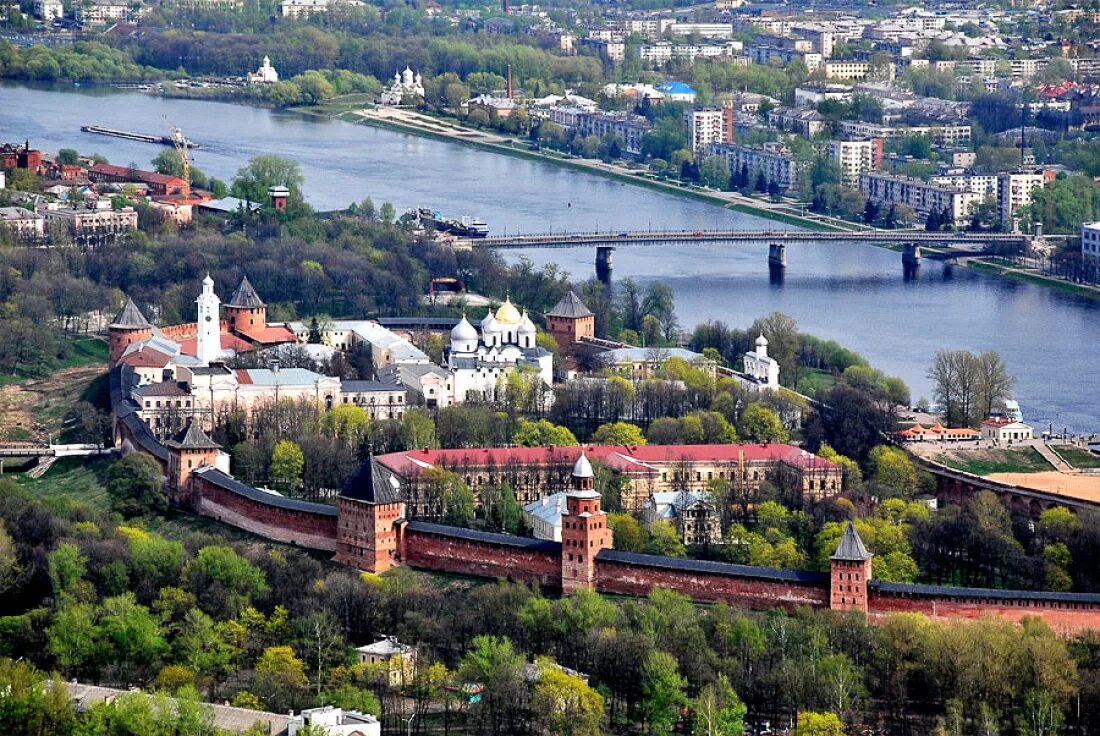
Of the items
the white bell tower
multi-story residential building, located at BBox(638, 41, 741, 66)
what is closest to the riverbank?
multi-story residential building, located at BBox(638, 41, 741, 66)

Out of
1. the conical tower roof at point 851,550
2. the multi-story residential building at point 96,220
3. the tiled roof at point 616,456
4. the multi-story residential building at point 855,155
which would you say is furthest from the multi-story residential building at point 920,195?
the conical tower roof at point 851,550

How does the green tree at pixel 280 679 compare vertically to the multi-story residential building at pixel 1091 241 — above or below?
above

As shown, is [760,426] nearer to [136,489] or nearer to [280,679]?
[136,489]

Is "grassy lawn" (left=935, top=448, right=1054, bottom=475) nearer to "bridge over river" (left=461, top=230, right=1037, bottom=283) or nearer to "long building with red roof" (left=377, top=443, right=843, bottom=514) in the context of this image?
"long building with red roof" (left=377, top=443, right=843, bottom=514)

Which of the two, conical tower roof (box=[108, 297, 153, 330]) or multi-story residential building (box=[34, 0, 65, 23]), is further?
multi-story residential building (box=[34, 0, 65, 23])

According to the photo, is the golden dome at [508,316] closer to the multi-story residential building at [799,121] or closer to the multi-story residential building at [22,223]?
the multi-story residential building at [22,223]

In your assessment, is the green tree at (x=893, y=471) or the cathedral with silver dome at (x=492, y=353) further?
the cathedral with silver dome at (x=492, y=353)

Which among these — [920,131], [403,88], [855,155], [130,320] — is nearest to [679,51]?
[403,88]
